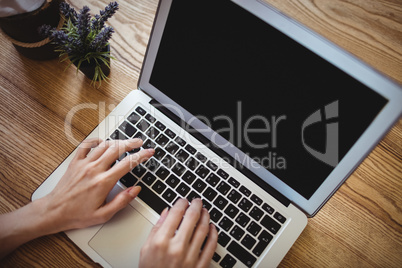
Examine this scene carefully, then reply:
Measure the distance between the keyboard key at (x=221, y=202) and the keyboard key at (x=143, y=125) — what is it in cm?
23

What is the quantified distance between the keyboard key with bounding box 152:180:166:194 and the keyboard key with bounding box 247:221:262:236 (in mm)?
196

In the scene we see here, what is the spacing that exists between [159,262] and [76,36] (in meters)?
0.53

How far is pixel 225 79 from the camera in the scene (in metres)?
0.55

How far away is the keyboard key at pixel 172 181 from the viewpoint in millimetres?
631

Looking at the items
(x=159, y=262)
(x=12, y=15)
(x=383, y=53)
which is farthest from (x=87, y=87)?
(x=383, y=53)

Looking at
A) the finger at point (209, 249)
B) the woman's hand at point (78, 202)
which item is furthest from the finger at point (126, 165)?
the finger at point (209, 249)

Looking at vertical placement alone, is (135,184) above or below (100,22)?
below

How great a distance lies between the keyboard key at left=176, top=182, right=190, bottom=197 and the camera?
0.62 m

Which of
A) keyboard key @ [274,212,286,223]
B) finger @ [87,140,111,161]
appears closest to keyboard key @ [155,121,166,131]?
finger @ [87,140,111,161]

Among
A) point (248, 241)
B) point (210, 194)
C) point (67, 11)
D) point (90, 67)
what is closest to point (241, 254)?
point (248, 241)

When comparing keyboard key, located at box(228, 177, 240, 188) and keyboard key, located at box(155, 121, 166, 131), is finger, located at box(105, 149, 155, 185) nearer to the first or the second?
keyboard key, located at box(155, 121, 166, 131)

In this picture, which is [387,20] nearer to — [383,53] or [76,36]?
[383,53]

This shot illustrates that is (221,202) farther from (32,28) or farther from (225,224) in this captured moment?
(32,28)

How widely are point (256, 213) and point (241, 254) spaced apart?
0.29 feet
